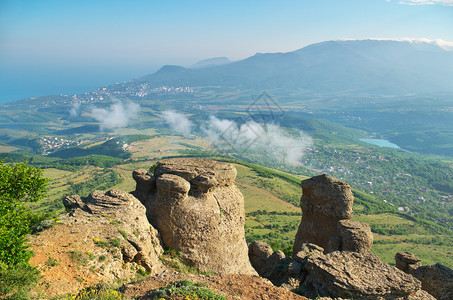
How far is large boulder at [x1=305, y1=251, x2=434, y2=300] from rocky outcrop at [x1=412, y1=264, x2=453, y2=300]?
4435mm

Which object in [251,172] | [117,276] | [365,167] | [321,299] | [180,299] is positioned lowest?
[365,167]

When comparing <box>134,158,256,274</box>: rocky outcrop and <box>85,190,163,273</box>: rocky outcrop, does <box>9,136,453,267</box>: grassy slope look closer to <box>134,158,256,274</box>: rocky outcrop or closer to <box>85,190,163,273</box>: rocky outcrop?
<box>134,158,256,274</box>: rocky outcrop

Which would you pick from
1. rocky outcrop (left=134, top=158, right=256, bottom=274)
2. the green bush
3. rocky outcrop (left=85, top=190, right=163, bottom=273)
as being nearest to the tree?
rocky outcrop (left=85, top=190, right=163, bottom=273)

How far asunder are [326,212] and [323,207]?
0.53 metres

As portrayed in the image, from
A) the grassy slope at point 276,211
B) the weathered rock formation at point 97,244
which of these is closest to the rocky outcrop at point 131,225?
the weathered rock formation at point 97,244

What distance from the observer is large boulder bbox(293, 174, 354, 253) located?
26844 mm

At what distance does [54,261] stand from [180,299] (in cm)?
Answer: 678

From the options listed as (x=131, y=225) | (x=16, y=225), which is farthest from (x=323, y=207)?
(x=16, y=225)

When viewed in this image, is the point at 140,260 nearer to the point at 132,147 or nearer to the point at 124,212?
the point at 124,212

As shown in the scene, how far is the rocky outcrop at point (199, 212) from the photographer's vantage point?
800 inches

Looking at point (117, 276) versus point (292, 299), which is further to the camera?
point (117, 276)

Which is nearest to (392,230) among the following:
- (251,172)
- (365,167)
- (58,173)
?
(251,172)

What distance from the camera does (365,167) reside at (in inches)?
6668

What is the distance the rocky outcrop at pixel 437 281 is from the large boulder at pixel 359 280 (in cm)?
444
